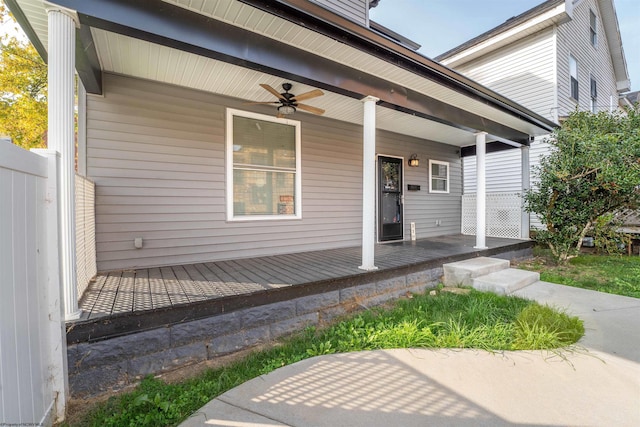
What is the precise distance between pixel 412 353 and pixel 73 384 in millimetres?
2415

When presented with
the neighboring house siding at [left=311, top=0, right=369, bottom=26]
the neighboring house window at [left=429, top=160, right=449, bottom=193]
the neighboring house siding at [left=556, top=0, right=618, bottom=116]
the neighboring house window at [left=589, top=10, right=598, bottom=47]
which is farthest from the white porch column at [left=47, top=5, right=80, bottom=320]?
the neighboring house window at [left=589, top=10, right=598, bottom=47]

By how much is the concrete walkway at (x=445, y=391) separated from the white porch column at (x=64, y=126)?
134cm

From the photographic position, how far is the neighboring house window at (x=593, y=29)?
31.9 ft

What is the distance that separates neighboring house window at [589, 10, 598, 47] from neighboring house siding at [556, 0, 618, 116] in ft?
0.58

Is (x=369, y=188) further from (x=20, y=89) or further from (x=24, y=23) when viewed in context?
(x=20, y=89)

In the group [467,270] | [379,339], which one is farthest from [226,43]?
[467,270]

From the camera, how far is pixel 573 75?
8.58 metres

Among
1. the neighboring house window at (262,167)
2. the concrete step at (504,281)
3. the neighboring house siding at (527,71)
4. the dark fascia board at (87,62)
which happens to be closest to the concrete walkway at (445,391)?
the concrete step at (504,281)

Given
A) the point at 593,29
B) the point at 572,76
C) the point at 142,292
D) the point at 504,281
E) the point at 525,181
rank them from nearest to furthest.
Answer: the point at 142,292 → the point at 504,281 → the point at 525,181 → the point at 572,76 → the point at 593,29

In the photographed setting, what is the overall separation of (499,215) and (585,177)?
2.24 meters

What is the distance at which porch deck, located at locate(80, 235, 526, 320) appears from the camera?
2402 mm

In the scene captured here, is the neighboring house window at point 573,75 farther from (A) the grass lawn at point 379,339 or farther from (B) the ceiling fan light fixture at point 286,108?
(B) the ceiling fan light fixture at point 286,108

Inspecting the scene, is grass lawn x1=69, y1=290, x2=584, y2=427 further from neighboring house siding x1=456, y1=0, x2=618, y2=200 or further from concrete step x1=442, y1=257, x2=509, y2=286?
neighboring house siding x1=456, y1=0, x2=618, y2=200

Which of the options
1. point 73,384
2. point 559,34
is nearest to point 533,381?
point 73,384
